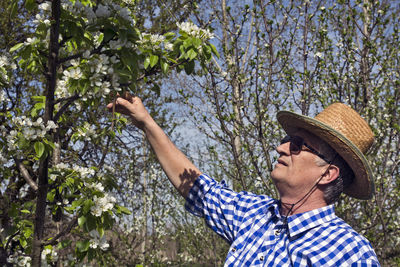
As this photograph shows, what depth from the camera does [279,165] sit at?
90.1 inches

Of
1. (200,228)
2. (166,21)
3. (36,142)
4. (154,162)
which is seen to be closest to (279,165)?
(36,142)

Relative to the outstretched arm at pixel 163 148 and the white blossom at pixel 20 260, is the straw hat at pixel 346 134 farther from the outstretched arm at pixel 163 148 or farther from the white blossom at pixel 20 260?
the white blossom at pixel 20 260

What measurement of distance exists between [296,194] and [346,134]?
0.46 metres

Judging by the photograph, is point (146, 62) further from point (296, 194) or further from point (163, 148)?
point (296, 194)

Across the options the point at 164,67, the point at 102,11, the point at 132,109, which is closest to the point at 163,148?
the point at 132,109

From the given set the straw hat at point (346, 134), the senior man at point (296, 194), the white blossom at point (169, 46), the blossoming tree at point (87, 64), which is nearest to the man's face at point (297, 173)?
the senior man at point (296, 194)

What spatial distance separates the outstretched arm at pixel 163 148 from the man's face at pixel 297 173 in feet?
1.92

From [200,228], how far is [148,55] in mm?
8167

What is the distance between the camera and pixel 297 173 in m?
2.22

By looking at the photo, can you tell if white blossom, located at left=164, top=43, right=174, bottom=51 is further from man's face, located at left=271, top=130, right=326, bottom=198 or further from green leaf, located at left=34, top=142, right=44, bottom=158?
man's face, located at left=271, top=130, right=326, bottom=198

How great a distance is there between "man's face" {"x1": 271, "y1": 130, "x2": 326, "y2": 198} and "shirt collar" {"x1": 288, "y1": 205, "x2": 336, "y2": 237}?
14 centimetres

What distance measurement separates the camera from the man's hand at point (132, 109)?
2.20 metres

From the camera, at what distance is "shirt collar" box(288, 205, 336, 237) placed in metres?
2.05

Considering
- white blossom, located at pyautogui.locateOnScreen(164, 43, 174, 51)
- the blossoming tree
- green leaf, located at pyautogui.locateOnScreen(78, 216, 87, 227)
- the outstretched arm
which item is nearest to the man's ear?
the outstretched arm
